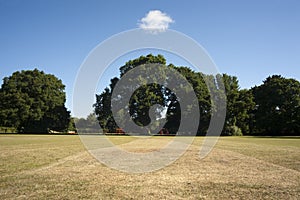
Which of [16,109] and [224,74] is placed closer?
[16,109]

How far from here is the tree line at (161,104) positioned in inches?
2562

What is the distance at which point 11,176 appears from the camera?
9.22 metres

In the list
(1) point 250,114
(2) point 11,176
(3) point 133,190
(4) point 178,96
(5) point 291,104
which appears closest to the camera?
(3) point 133,190

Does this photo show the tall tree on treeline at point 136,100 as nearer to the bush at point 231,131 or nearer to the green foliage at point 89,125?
the green foliage at point 89,125

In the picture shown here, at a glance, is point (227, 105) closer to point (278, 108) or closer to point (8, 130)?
point (278, 108)

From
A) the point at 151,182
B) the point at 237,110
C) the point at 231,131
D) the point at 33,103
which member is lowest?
the point at 151,182

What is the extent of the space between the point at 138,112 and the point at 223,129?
71.0 ft

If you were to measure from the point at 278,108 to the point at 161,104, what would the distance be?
29.7 m

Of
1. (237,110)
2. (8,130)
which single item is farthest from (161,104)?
(8,130)

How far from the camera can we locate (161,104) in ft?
207

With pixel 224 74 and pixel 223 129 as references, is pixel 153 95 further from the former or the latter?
pixel 224 74

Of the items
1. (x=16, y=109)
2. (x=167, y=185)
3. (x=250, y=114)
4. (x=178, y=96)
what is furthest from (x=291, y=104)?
(x=167, y=185)

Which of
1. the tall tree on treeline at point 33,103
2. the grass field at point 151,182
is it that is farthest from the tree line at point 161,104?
the grass field at point 151,182

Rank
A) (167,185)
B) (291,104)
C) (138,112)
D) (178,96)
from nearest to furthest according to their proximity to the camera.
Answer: (167,185) < (138,112) < (178,96) < (291,104)
